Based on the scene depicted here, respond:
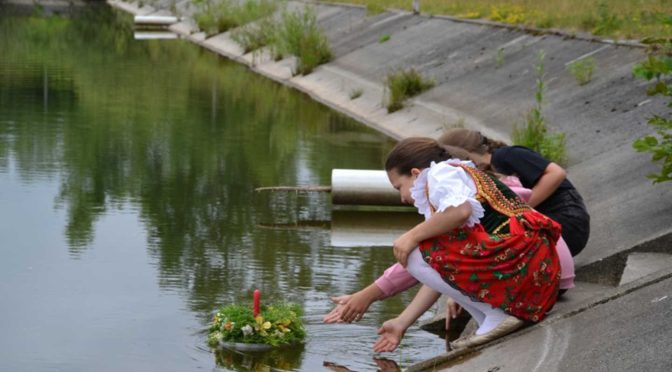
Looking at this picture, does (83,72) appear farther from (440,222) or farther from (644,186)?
(440,222)

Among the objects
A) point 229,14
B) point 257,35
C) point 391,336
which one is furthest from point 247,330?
point 229,14

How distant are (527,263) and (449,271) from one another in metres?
0.42

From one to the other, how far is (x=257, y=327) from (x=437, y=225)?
5.88 ft

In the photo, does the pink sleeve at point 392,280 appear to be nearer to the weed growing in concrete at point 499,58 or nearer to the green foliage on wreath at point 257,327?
the green foliage on wreath at point 257,327

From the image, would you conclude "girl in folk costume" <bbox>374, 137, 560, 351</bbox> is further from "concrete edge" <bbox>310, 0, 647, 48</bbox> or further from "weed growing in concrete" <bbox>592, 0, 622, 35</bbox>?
"weed growing in concrete" <bbox>592, 0, 622, 35</bbox>

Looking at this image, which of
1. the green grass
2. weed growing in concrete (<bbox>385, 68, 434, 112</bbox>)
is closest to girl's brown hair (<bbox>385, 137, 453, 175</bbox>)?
the green grass

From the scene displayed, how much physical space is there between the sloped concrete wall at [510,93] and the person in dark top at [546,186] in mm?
820

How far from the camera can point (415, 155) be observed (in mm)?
7734

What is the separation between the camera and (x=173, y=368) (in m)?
8.61

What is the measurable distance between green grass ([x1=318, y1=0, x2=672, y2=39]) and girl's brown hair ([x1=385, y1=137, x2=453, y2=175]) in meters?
12.4

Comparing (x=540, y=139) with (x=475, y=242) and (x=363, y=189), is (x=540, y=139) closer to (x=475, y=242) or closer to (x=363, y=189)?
(x=363, y=189)

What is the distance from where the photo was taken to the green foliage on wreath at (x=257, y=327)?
883 centimetres

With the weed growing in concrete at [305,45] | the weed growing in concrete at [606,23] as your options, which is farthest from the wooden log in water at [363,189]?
the weed growing in concrete at [305,45]

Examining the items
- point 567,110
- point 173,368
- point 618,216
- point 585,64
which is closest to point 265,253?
point 618,216
